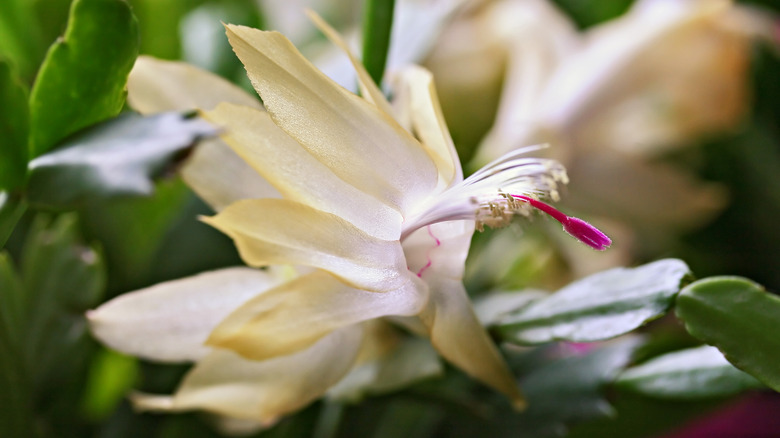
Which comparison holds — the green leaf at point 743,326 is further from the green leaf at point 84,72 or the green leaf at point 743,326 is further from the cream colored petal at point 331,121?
the green leaf at point 84,72

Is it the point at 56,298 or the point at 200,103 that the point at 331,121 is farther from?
the point at 56,298

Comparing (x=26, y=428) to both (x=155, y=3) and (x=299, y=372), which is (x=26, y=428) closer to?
(x=299, y=372)

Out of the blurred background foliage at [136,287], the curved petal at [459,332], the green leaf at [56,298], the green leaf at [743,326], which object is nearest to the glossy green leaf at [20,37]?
the blurred background foliage at [136,287]

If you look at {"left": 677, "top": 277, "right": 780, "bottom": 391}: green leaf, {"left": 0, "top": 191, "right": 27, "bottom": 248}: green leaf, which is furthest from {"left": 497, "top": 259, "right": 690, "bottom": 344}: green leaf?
{"left": 0, "top": 191, "right": 27, "bottom": 248}: green leaf

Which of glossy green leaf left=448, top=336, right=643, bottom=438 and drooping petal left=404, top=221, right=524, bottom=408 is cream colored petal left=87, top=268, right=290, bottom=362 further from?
glossy green leaf left=448, top=336, right=643, bottom=438

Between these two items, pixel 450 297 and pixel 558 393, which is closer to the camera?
pixel 450 297

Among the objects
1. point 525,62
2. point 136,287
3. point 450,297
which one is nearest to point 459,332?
point 450,297

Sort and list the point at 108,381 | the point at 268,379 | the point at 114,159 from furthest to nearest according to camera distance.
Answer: the point at 108,381, the point at 268,379, the point at 114,159
